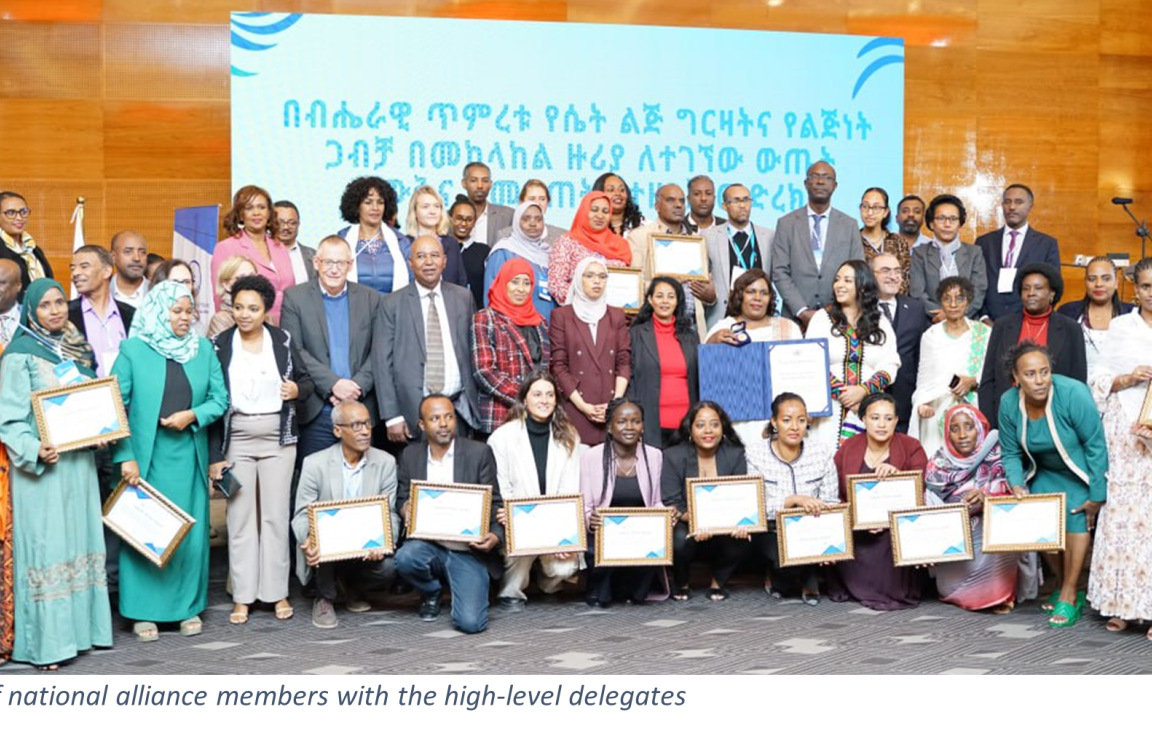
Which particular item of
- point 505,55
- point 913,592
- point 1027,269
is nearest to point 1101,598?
point 913,592

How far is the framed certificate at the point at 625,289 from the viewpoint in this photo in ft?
22.5

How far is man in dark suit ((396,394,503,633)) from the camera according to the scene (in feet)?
19.0

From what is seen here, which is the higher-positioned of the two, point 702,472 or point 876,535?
point 702,472

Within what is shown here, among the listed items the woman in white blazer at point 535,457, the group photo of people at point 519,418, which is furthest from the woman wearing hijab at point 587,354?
the woman in white blazer at point 535,457

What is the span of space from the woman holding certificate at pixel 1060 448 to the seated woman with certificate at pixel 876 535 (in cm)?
51

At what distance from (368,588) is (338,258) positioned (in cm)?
171

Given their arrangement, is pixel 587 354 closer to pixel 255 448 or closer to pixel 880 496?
pixel 880 496

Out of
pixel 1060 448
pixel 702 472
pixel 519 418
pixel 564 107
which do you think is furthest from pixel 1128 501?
pixel 564 107

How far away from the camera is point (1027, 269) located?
6605 millimetres

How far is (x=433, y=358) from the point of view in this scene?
6383 mm

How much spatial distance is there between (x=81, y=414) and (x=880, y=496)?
3.71 metres

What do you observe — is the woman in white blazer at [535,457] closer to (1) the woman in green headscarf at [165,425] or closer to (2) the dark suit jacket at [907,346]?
(1) the woman in green headscarf at [165,425]

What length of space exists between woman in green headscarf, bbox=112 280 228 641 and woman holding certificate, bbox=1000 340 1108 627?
12.3 feet
